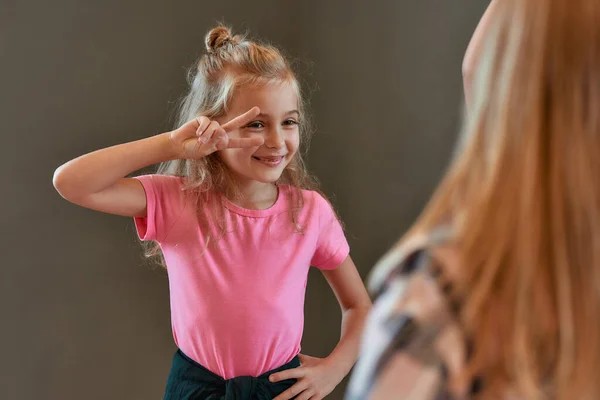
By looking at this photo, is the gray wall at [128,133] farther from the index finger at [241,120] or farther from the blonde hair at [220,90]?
the index finger at [241,120]

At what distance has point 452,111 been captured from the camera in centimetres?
157

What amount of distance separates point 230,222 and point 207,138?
181 mm

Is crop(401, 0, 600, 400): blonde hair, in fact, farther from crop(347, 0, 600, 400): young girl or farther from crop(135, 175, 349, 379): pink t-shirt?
crop(135, 175, 349, 379): pink t-shirt

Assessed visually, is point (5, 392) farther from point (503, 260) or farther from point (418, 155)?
point (503, 260)

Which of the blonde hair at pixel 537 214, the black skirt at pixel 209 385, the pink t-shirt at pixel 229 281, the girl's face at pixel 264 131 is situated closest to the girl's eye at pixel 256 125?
the girl's face at pixel 264 131

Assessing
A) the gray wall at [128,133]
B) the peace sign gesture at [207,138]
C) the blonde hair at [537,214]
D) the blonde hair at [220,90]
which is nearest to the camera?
the blonde hair at [537,214]

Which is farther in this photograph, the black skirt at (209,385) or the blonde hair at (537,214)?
the black skirt at (209,385)

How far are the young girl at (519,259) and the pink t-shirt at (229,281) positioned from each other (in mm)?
740

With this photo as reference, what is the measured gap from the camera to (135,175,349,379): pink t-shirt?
1261 millimetres

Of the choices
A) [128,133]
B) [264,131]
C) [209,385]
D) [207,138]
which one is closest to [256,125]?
[264,131]

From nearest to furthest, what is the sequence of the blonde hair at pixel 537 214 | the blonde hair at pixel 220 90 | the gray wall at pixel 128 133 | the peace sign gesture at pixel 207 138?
the blonde hair at pixel 537 214
the peace sign gesture at pixel 207 138
the blonde hair at pixel 220 90
the gray wall at pixel 128 133

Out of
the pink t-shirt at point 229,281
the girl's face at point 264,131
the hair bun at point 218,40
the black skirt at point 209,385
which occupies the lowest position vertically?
Answer: the black skirt at point 209,385

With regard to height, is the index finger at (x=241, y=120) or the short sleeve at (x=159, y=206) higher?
the index finger at (x=241, y=120)

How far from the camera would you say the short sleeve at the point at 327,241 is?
1.40 meters
